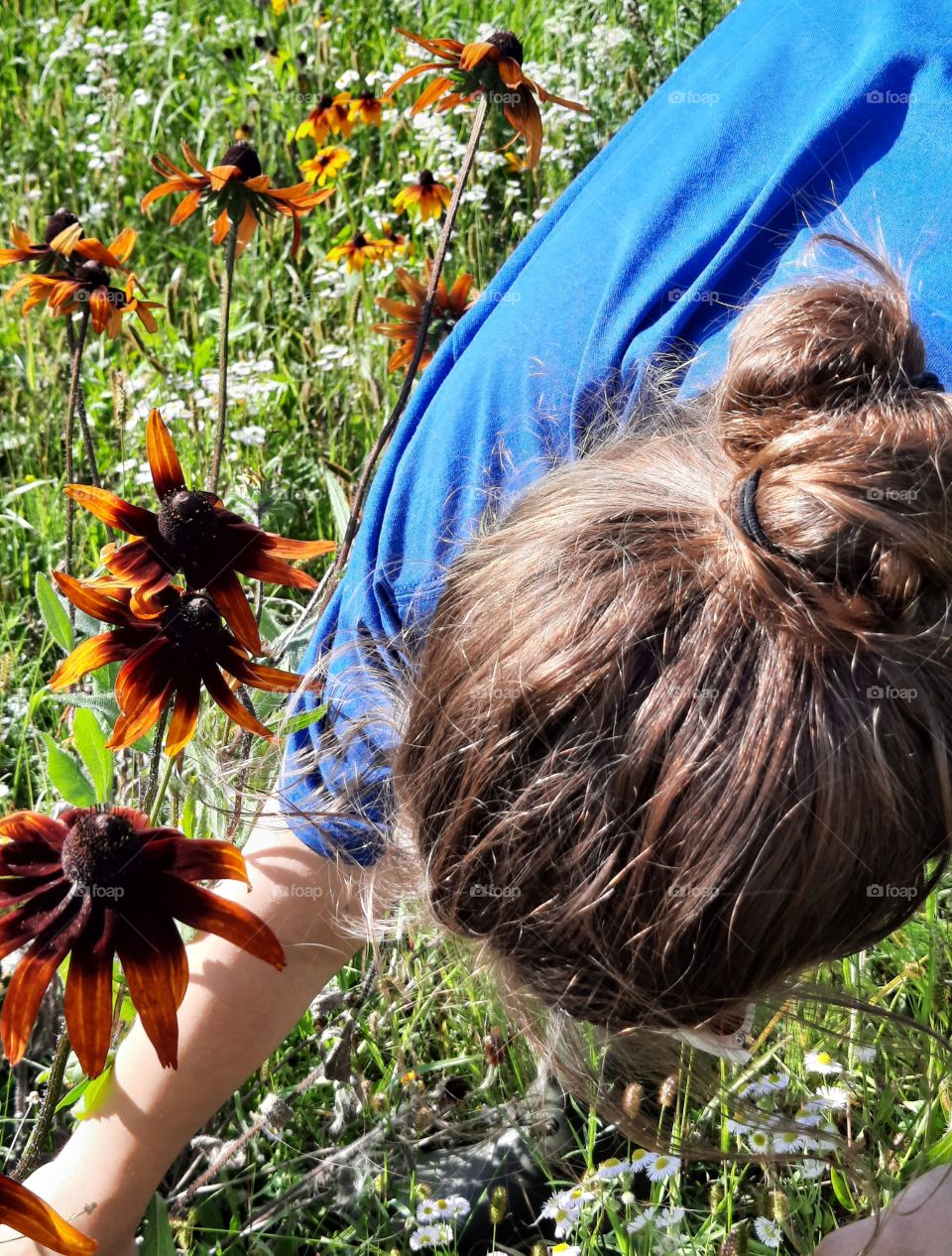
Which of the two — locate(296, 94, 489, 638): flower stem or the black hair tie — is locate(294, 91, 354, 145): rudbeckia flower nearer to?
locate(296, 94, 489, 638): flower stem

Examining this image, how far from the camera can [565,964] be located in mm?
777

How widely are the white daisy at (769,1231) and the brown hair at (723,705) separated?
30 centimetres

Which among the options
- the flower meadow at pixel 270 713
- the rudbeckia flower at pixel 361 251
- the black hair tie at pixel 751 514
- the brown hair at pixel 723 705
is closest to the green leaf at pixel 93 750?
the flower meadow at pixel 270 713

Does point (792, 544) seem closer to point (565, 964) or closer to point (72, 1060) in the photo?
point (565, 964)

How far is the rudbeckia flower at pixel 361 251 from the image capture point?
72.5 inches

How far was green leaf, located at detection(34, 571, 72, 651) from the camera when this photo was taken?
1.11 m

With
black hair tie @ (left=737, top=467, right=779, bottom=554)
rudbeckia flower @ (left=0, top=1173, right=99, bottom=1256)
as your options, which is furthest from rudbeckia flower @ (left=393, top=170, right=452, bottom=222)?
rudbeckia flower @ (left=0, top=1173, right=99, bottom=1256)

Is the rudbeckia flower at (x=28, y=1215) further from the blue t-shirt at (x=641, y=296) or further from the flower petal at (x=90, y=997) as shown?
the blue t-shirt at (x=641, y=296)

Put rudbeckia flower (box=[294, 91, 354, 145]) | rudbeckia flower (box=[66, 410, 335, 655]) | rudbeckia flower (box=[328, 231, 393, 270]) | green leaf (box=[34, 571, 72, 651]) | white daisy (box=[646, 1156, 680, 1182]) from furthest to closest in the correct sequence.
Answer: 1. rudbeckia flower (box=[294, 91, 354, 145])
2. rudbeckia flower (box=[328, 231, 393, 270])
3. green leaf (box=[34, 571, 72, 651])
4. white daisy (box=[646, 1156, 680, 1182])
5. rudbeckia flower (box=[66, 410, 335, 655])

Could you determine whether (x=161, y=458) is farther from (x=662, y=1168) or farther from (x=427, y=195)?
(x=427, y=195)

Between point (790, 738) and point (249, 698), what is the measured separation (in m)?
0.58

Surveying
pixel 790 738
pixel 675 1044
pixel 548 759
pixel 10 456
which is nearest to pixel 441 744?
pixel 548 759

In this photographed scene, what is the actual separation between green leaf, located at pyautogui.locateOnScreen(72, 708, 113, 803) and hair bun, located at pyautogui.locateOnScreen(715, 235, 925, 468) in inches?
18.1

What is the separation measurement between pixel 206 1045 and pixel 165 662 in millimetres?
280
